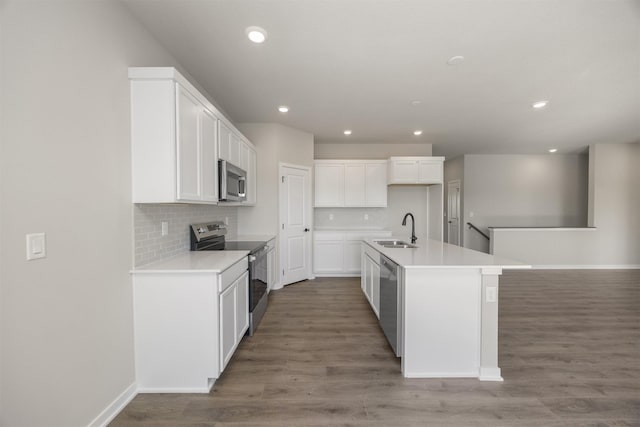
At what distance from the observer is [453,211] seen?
751 centimetres

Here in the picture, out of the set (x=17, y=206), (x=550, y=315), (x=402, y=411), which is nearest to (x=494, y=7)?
(x=402, y=411)

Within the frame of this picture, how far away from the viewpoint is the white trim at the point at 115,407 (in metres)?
1.57

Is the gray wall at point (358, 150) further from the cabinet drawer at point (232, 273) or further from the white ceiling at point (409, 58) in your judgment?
the cabinet drawer at point (232, 273)

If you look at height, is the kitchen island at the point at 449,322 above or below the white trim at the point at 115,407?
above

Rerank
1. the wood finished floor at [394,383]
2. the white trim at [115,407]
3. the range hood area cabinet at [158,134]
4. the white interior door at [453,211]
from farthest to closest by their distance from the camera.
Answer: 1. the white interior door at [453,211]
2. the range hood area cabinet at [158,134]
3. the wood finished floor at [394,383]
4. the white trim at [115,407]

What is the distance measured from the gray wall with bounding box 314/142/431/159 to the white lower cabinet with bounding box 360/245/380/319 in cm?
268

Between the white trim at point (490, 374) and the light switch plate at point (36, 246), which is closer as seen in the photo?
the light switch plate at point (36, 246)

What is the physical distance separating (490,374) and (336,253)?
10.6 feet

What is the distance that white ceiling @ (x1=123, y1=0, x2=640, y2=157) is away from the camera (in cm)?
184

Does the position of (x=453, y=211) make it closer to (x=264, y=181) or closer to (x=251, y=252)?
(x=264, y=181)

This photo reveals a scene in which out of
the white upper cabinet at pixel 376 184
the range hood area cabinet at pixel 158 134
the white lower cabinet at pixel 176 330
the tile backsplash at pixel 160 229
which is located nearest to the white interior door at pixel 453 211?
the white upper cabinet at pixel 376 184

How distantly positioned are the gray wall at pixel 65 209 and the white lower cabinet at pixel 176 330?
86 mm

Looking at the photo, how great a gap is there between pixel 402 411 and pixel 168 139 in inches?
98.8

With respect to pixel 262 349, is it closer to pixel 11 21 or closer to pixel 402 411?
pixel 402 411
